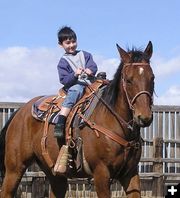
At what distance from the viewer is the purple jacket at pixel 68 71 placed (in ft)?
29.3

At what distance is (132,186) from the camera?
8.15m

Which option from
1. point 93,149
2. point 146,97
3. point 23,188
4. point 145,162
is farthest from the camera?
point 145,162

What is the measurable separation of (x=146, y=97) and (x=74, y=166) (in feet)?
5.22

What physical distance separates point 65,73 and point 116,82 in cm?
97

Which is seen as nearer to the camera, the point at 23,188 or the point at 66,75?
the point at 66,75

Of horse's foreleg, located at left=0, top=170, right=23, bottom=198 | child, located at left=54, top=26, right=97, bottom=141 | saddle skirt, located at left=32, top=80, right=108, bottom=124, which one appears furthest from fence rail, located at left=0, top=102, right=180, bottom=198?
child, located at left=54, top=26, right=97, bottom=141

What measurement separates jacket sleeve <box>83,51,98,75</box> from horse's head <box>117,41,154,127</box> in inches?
35.8

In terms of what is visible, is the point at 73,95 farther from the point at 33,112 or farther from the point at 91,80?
the point at 33,112

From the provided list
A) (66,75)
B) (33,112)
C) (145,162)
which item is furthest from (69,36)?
(145,162)

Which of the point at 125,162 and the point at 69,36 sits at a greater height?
the point at 69,36

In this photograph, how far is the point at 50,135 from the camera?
9164 millimetres

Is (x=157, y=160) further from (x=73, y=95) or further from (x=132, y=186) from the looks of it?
(x=132, y=186)

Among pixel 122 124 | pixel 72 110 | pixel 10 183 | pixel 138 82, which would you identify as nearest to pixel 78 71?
pixel 72 110

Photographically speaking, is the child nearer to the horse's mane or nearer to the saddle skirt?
the saddle skirt
